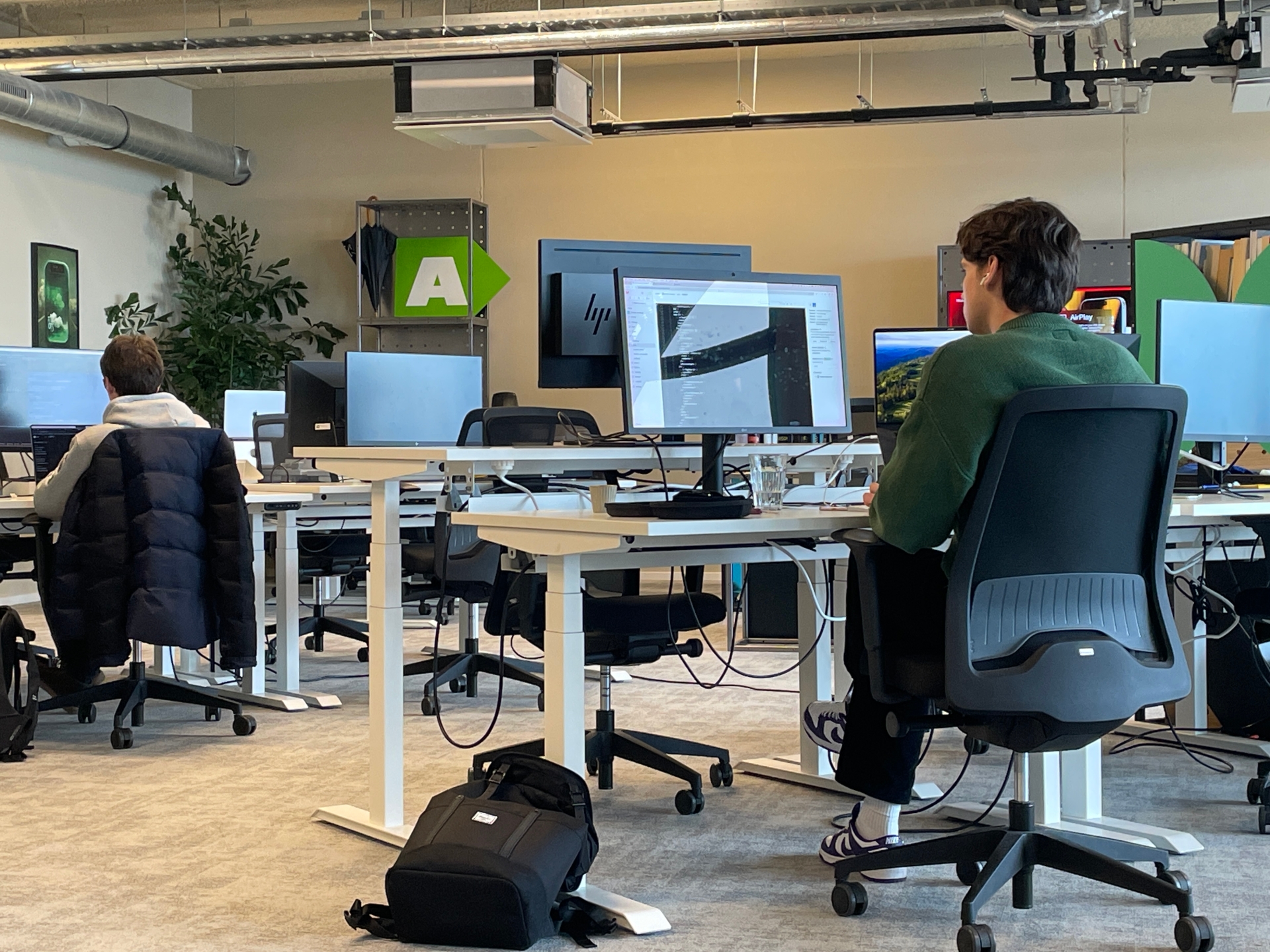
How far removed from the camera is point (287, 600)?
15.4 ft

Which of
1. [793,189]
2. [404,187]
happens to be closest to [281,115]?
[404,187]

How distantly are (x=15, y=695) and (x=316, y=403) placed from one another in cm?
139

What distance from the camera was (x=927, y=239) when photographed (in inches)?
333

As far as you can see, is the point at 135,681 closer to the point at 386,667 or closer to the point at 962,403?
the point at 386,667

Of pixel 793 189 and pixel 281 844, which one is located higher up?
pixel 793 189

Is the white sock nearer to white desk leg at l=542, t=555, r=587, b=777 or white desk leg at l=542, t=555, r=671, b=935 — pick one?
white desk leg at l=542, t=555, r=671, b=935

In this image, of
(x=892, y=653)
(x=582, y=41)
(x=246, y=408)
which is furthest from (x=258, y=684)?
(x=582, y=41)

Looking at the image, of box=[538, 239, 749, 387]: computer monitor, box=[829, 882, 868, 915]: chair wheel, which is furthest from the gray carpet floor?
box=[538, 239, 749, 387]: computer monitor

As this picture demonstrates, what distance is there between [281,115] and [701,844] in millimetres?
7672

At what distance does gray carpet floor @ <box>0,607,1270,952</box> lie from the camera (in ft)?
7.86

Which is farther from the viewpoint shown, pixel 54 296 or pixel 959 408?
pixel 54 296

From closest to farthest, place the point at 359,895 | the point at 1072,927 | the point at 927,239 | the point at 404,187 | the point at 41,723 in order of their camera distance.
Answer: the point at 1072,927, the point at 359,895, the point at 41,723, the point at 927,239, the point at 404,187

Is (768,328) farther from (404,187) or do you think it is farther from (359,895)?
(404,187)

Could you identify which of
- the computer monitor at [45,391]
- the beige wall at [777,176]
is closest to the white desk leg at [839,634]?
the computer monitor at [45,391]
